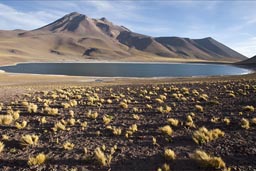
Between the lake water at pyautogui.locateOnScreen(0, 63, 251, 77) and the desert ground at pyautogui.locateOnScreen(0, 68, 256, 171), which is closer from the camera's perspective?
the desert ground at pyautogui.locateOnScreen(0, 68, 256, 171)

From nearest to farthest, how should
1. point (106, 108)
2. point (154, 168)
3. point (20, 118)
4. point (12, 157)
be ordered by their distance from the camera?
point (154, 168), point (12, 157), point (20, 118), point (106, 108)

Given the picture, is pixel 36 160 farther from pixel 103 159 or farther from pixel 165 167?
pixel 165 167

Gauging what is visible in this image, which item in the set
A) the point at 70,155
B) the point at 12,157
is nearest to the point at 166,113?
the point at 70,155

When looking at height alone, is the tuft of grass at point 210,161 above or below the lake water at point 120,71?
below

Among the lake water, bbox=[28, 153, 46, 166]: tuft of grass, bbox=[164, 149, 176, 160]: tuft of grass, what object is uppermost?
the lake water

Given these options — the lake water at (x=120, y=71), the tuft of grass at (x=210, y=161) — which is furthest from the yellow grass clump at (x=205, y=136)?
the lake water at (x=120, y=71)

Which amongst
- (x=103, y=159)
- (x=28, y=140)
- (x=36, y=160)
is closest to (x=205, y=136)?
(x=103, y=159)

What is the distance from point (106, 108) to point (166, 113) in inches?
175

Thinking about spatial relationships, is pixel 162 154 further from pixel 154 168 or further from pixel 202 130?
pixel 202 130

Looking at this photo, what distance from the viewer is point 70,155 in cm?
909

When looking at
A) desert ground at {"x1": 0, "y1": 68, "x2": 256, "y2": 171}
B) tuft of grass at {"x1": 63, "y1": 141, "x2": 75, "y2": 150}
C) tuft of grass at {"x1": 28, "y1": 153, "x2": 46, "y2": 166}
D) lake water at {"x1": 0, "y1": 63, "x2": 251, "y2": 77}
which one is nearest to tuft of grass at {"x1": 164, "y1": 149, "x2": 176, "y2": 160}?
desert ground at {"x1": 0, "y1": 68, "x2": 256, "y2": 171}

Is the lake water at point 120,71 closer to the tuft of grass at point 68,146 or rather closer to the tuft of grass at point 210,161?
the tuft of grass at point 68,146

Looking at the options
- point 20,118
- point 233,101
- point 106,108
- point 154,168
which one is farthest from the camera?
point 233,101

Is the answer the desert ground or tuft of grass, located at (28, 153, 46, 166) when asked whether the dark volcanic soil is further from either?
tuft of grass, located at (28, 153, 46, 166)
